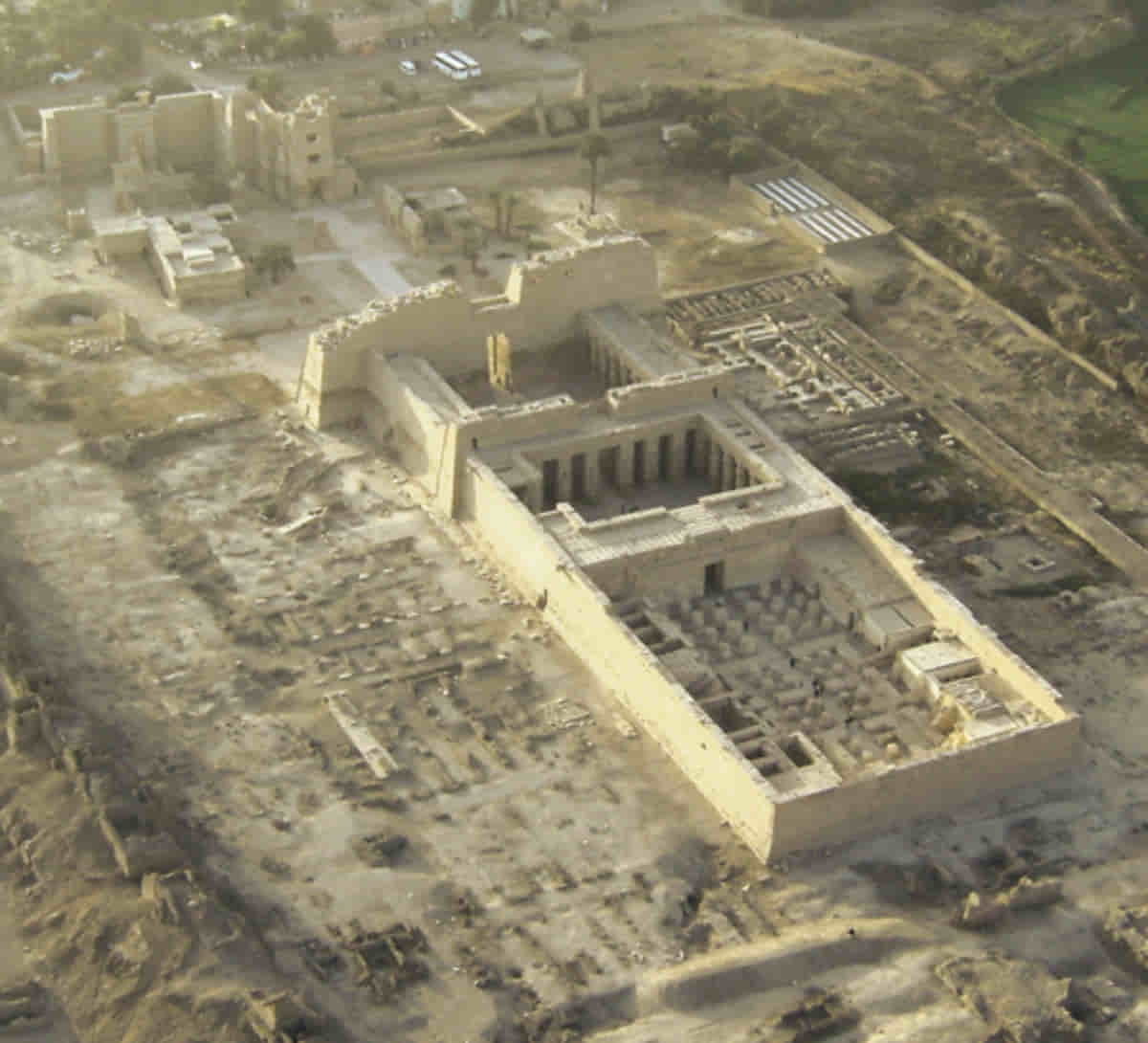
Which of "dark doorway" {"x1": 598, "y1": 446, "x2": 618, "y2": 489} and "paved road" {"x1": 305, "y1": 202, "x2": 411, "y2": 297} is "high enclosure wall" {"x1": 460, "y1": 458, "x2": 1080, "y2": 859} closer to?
"dark doorway" {"x1": 598, "y1": 446, "x2": 618, "y2": 489}

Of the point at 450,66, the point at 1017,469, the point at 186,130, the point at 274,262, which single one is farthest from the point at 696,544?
the point at 450,66

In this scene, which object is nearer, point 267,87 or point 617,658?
point 617,658

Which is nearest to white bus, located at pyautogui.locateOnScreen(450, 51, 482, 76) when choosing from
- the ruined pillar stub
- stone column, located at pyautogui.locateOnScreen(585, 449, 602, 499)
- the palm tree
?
the palm tree

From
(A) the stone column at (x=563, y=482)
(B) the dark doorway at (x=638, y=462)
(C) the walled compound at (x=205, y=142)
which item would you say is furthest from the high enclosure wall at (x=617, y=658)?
(C) the walled compound at (x=205, y=142)

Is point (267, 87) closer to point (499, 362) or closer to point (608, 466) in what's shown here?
point (499, 362)

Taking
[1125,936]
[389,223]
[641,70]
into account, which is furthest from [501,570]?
[641,70]

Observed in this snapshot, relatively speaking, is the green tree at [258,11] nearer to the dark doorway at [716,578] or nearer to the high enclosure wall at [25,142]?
the high enclosure wall at [25,142]
